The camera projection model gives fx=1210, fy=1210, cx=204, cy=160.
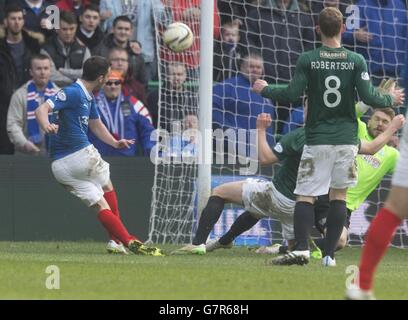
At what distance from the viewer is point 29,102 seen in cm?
1520

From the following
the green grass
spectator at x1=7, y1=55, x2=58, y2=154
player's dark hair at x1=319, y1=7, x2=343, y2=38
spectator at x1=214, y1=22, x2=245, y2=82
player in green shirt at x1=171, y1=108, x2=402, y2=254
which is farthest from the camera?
spectator at x1=214, y1=22, x2=245, y2=82

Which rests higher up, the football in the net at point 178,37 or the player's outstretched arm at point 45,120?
the football in the net at point 178,37

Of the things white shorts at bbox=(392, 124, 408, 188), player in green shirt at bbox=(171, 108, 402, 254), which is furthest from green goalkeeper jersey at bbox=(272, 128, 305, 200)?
white shorts at bbox=(392, 124, 408, 188)

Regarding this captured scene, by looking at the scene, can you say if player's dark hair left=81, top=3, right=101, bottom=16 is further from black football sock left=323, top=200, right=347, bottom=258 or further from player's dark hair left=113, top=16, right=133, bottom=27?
black football sock left=323, top=200, right=347, bottom=258

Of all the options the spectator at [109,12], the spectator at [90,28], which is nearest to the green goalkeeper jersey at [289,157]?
the spectator at [90,28]

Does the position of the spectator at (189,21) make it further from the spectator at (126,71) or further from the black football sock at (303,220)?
the black football sock at (303,220)

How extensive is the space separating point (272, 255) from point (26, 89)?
14.5 feet

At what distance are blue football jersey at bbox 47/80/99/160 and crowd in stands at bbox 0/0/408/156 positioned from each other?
277 centimetres

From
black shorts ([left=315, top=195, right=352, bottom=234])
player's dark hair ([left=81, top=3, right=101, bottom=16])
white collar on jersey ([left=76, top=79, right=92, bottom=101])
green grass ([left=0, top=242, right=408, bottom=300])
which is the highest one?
player's dark hair ([left=81, top=3, right=101, bottom=16])

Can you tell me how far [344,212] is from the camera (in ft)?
34.9

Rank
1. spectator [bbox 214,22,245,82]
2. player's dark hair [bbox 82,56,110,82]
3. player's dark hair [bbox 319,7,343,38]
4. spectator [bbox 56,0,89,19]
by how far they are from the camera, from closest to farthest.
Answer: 1. player's dark hair [bbox 319,7,343,38]
2. player's dark hair [bbox 82,56,110,82]
3. spectator [bbox 214,22,245,82]
4. spectator [bbox 56,0,89,19]

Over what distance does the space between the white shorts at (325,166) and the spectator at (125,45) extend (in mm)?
5902

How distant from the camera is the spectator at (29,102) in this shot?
1517 cm

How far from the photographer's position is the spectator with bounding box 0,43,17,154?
50.5 ft
